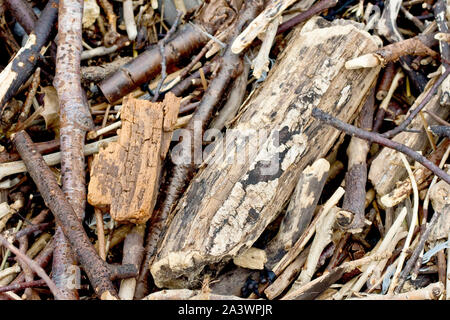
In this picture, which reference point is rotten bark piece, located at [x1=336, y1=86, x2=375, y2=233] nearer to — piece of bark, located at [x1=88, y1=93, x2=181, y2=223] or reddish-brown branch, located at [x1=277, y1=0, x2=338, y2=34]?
reddish-brown branch, located at [x1=277, y1=0, x2=338, y2=34]

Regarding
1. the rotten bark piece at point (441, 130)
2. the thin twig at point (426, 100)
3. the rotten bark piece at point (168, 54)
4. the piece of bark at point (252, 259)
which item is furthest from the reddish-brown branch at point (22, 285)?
the rotten bark piece at point (441, 130)

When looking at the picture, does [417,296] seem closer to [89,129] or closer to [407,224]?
[407,224]

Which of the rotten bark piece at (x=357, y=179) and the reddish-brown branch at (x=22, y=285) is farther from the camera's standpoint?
the rotten bark piece at (x=357, y=179)

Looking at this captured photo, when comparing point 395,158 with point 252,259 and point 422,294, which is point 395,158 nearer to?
point 422,294

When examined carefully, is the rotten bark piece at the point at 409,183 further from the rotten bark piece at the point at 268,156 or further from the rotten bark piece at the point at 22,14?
the rotten bark piece at the point at 22,14

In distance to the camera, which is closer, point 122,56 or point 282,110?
point 282,110

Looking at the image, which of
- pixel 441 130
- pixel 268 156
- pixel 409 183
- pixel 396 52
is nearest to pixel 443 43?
pixel 396 52
